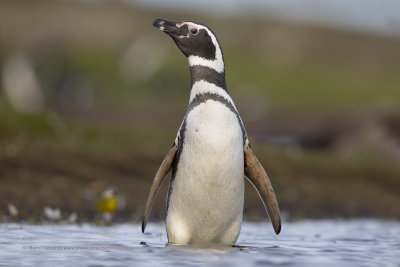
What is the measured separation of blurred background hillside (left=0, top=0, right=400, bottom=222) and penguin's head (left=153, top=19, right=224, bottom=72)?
2621 millimetres

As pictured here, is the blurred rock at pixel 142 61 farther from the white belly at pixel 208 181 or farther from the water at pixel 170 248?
the white belly at pixel 208 181

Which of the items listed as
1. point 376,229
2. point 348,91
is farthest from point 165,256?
point 348,91

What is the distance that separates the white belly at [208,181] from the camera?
6.12m

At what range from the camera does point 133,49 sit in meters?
46.5

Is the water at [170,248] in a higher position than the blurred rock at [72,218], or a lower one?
higher

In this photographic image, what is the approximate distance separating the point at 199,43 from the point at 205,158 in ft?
3.38

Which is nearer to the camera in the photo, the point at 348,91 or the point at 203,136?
the point at 203,136

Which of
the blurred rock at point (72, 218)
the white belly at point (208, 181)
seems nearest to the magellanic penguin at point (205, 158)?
the white belly at point (208, 181)

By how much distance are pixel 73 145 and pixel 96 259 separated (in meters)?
6.16

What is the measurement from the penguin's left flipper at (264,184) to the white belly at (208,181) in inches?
14.2

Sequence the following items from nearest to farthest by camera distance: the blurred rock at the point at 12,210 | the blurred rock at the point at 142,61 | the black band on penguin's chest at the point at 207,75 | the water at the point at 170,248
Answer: the water at the point at 170,248 < the black band on penguin's chest at the point at 207,75 < the blurred rock at the point at 12,210 < the blurred rock at the point at 142,61

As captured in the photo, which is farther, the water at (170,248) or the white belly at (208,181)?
the white belly at (208,181)

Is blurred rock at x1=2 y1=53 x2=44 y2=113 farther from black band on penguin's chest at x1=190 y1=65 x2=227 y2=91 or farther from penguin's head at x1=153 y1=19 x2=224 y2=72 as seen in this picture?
black band on penguin's chest at x1=190 y1=65 x2=227 y2=91

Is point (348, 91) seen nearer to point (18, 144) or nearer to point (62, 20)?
point (62, 20)
